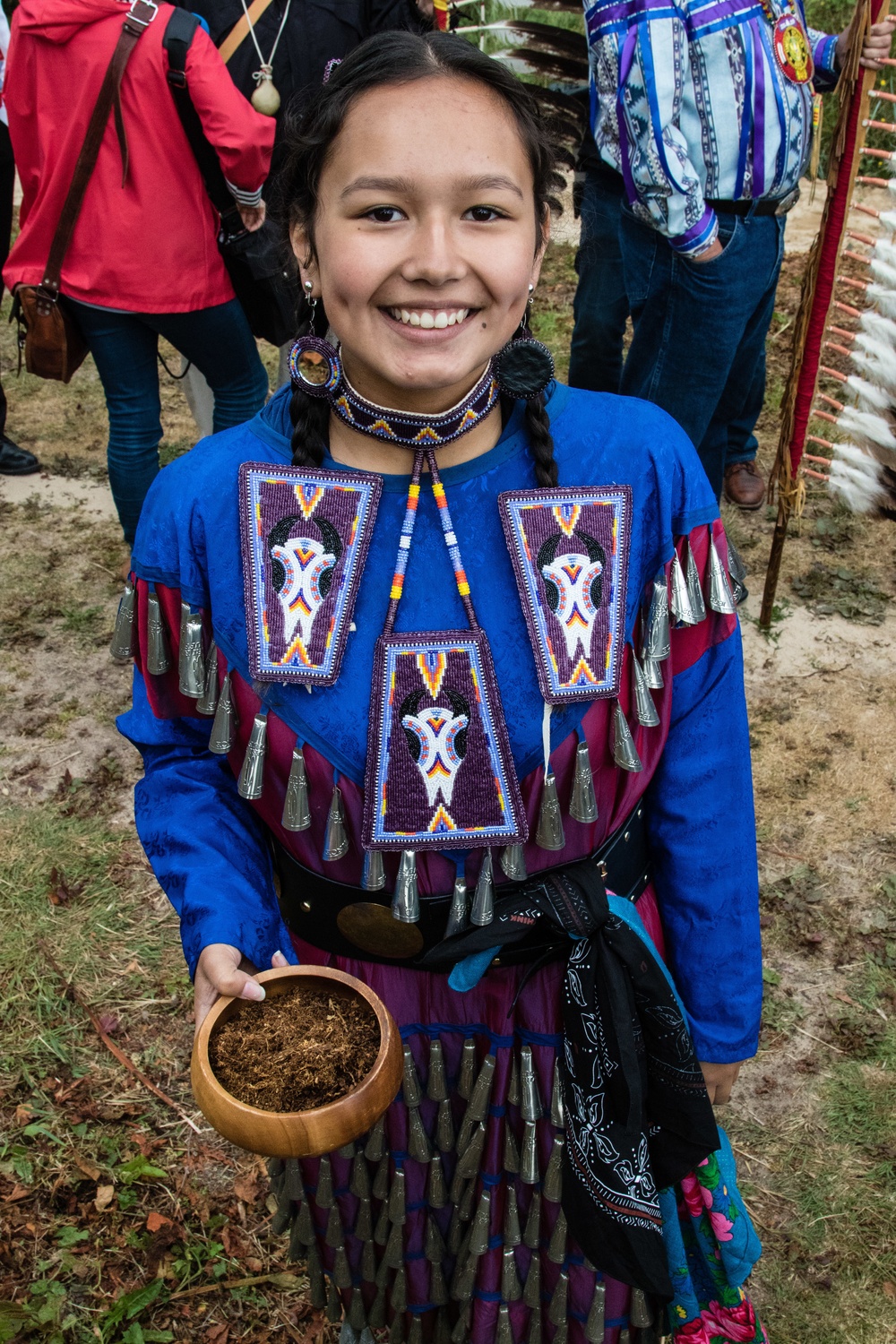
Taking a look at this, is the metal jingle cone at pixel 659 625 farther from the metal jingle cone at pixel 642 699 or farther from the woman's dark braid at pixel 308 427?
the woman's dark braid at pixel 308 427

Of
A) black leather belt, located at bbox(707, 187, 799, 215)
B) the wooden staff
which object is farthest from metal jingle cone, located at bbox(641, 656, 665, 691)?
the wooden staff

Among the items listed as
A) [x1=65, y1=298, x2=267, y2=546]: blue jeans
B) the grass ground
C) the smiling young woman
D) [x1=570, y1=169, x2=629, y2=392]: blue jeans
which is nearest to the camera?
the smiling young woman

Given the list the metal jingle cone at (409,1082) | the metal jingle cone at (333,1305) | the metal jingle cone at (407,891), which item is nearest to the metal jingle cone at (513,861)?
the metal jingle cone at (407,891)

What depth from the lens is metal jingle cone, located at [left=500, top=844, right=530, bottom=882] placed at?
1436 mm

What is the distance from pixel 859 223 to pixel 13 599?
583cm

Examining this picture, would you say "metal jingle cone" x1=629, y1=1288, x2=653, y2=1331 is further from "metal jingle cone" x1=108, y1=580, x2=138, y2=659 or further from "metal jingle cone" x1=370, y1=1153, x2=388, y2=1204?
"metal jingle cone" x1=108, y1=580, x2=138, y2=659

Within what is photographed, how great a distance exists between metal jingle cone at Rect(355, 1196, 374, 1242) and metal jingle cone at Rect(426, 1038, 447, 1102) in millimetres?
233

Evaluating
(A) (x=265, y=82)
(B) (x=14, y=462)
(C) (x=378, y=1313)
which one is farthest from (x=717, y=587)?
(B) (x=14, y=462)

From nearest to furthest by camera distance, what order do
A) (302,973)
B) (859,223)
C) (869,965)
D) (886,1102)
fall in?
(302,973), (886,1102), (869,965), (859,223)

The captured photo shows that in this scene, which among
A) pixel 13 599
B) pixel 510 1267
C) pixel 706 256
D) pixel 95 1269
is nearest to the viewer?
pixel 510 1267

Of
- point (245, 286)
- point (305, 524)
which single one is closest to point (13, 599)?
point (245, 286)

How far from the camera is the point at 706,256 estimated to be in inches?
123

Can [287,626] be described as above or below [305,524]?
below

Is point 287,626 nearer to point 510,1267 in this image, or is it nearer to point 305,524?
point 305,524
